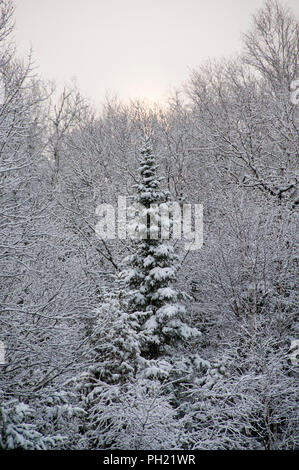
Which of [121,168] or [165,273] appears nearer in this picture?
[165,273]

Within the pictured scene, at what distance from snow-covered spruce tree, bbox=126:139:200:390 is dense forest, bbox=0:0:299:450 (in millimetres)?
50

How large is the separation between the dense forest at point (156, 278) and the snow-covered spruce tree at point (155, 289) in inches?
2.0

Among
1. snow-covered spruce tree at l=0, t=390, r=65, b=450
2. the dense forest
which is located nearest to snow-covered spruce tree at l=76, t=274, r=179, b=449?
the dense forest

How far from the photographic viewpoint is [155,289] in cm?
1008

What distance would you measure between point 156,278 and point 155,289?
0.49 m

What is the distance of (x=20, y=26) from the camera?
22.0ft

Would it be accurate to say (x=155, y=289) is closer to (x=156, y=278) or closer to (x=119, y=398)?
(x=156, y=278)

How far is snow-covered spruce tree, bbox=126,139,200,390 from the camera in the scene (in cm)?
946

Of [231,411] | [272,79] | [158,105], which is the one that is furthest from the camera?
[158,105]

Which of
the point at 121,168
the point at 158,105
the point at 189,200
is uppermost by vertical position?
the point at 158,105

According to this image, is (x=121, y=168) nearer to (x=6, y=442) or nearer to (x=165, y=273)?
(x=165, y=273)

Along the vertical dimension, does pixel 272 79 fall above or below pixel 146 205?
above

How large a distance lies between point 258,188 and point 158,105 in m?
13.9

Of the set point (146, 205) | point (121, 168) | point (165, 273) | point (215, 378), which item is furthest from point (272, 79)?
point (215, 378)
